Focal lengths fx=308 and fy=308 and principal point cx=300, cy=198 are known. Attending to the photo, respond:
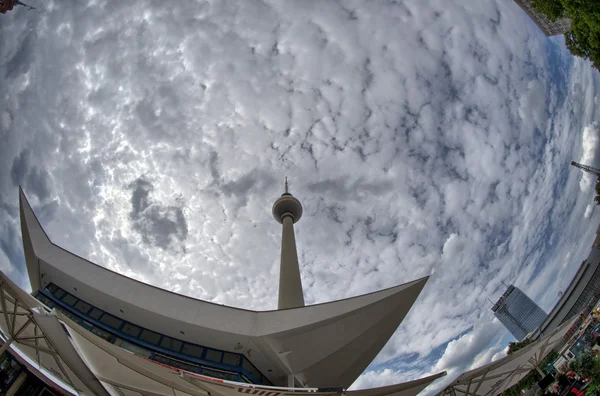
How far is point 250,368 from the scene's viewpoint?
1652 cm

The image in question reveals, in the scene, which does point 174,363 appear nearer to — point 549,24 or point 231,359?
point 231,359

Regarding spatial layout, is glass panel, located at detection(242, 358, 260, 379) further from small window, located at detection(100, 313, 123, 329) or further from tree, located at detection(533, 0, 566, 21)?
tree, located at detection(533, 0, 566, 21)

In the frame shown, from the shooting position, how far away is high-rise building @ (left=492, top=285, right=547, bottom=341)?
351ft

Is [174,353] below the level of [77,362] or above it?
above

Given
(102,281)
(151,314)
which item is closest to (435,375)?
(151,314)

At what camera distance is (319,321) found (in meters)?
16.0

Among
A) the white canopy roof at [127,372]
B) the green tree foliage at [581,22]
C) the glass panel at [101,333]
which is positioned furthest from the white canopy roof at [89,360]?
the green tree foliage at [581,22]

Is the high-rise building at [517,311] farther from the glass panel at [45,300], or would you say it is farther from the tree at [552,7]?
the glass panel at [45,300]

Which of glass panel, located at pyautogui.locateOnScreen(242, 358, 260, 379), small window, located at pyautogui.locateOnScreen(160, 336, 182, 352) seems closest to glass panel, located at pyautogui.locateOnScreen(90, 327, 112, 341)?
small window, located at pyautogui.locateOnScreen(160, 336, 182, 352)

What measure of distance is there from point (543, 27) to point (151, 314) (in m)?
33.7

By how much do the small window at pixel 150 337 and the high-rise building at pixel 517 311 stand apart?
128 meters

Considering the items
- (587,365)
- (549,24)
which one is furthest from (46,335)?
(549,24)

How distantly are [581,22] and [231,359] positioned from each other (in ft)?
67.3

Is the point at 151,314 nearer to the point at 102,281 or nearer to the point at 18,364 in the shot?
the point at 102,281
